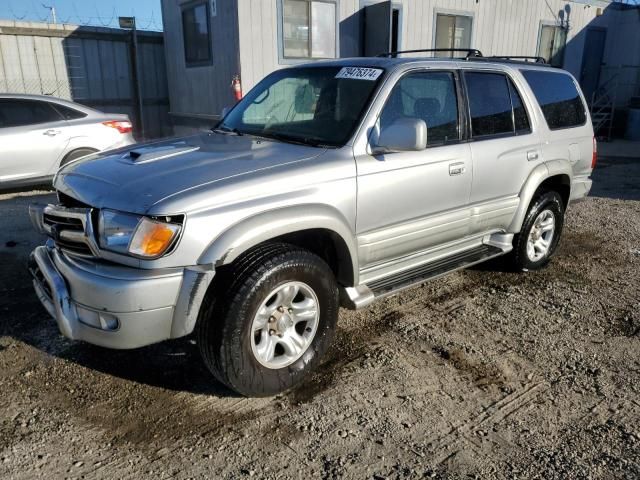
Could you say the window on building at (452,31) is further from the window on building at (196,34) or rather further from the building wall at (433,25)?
the window on building at (196,34)

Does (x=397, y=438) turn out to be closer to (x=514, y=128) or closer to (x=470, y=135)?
(x=470, y=135)

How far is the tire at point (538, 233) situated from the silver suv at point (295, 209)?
5cm

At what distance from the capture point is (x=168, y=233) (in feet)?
9.00

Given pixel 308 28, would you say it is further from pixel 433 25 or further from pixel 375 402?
pixel 375 402

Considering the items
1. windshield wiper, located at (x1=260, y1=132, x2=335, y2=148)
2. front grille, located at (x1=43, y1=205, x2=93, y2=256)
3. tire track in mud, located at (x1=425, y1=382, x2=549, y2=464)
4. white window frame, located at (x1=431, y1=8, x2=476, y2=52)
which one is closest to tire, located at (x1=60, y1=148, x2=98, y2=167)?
windshield wiper, located at (x1=260, y1=132, x2=335, y2=148)

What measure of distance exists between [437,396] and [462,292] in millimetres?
1710

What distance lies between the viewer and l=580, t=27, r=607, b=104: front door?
17000mm

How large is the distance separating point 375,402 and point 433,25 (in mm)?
10997

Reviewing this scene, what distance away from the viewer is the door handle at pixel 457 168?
399 centimetres

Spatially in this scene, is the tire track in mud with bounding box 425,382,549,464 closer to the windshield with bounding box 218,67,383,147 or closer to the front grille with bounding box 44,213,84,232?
the windshield with bounding box 218,67,383,147

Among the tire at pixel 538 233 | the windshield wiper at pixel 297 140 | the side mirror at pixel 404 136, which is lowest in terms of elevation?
the tire at pixel 538 233

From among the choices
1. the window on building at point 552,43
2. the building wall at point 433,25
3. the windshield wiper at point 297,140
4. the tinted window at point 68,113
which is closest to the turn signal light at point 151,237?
the windshield wiper at point 297,140

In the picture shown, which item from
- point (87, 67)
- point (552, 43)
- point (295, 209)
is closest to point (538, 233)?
point (295, 209)

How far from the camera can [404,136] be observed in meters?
3.39
